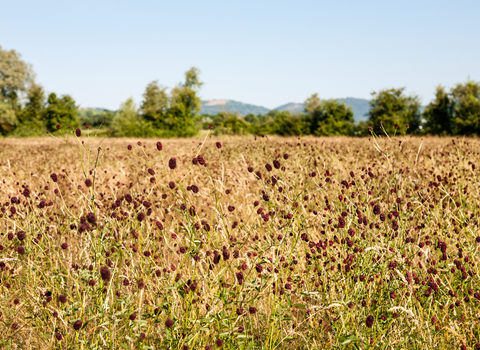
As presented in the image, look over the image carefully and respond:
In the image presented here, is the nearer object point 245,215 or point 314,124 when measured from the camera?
point 245,215

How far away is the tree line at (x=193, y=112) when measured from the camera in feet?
112

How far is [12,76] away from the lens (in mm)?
42938

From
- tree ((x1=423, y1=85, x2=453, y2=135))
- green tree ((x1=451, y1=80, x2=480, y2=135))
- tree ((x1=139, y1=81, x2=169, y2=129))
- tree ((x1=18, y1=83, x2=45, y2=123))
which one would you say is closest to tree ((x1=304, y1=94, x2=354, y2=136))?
tree ((x1=423, y1=85, x2=453, y2=135))

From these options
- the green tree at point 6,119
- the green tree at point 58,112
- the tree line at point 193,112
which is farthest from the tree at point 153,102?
the green tree at point 6,119

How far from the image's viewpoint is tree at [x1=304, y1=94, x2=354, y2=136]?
3947 cm

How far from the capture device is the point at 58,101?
146 feet

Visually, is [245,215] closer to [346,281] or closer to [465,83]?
[346,281]

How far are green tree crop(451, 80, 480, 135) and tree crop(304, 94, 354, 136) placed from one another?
36.5 ft

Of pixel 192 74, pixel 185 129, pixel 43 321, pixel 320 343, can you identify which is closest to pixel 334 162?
pixel 320 343

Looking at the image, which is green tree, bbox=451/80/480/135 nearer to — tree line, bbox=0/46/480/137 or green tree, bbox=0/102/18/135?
tree line, bbox=0/46/480/137

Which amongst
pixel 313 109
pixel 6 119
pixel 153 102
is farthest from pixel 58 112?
pixel 313 109

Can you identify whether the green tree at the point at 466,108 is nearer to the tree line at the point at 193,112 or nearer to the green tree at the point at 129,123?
the tree line at the point at 193,112

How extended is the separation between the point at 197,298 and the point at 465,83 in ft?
150

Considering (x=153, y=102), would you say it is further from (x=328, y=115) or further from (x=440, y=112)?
(x=440, y=112)
